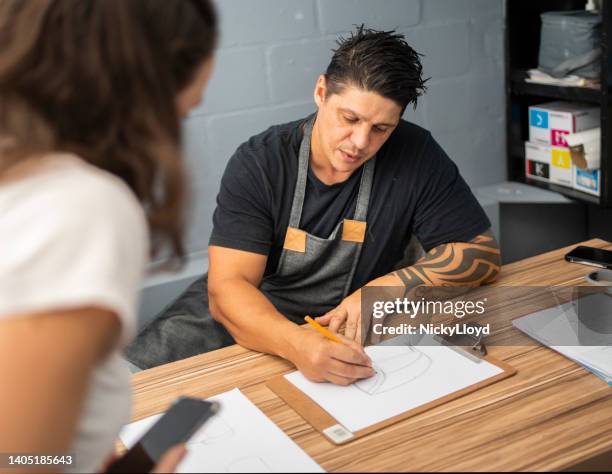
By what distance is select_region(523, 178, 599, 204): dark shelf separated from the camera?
2.36 meters

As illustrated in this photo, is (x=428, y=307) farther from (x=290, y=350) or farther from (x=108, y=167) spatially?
(x=108, y=167)

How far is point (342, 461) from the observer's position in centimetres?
91

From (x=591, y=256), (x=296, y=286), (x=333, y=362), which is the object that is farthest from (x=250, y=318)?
(x=591, y=256)

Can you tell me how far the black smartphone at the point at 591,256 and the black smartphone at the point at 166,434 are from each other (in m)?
0.95

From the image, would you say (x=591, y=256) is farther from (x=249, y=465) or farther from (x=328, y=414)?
(x=249, y=465)

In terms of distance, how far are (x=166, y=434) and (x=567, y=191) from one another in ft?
6.48

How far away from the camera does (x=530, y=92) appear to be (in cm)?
250

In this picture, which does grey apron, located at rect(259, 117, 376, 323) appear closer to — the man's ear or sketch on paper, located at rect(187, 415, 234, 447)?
the man's ear

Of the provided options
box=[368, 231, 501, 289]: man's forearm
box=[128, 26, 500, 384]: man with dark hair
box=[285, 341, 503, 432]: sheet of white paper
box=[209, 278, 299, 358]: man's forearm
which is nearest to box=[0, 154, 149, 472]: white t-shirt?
box=[285, 341, 503, 432]: sheet of white paper

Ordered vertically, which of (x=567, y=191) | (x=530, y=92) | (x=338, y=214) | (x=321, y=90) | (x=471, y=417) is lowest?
(x=567, y=191)

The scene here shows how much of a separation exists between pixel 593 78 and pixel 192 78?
1.95m

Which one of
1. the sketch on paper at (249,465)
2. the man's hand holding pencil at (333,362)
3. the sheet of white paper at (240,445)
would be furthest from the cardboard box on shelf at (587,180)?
the sketch on paper at (249,465)

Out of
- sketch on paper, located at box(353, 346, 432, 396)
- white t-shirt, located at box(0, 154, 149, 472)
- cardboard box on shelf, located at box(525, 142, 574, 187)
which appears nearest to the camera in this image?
white t-shirt, located at box(0, 154, 149, 472)

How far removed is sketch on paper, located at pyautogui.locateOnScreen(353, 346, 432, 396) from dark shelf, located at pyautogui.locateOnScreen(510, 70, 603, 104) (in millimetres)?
1432
